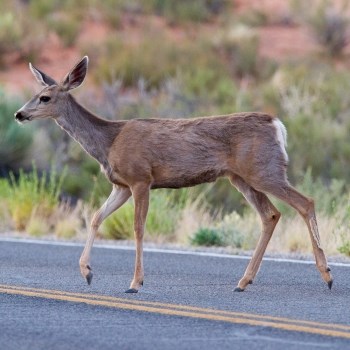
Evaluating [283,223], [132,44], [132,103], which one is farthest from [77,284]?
[132,44]

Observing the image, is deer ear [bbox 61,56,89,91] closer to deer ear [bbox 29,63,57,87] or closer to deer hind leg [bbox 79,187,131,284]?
deer ear [bbox 29,63,57,87]

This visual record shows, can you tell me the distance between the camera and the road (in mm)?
8172

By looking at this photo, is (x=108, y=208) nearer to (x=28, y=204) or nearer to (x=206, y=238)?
(x=206, y=238)

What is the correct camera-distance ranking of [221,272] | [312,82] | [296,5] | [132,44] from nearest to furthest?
[221,272] < [312,82] < [132,44] < [296,5]

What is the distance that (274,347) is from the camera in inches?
308

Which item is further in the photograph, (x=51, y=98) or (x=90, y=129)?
(x=51, y=98)

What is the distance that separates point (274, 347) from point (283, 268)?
5.64m

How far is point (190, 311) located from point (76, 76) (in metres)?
3.61

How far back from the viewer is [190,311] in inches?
375

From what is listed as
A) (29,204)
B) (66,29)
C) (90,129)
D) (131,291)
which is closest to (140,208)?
(131,291)

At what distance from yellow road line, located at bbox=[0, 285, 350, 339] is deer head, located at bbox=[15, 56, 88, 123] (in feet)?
6.05

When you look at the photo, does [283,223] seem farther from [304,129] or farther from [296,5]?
[296,5]

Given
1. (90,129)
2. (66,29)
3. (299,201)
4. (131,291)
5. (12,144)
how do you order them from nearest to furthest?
(131,291) → (299,201) → (90,129) → (12,144) → (66,29)

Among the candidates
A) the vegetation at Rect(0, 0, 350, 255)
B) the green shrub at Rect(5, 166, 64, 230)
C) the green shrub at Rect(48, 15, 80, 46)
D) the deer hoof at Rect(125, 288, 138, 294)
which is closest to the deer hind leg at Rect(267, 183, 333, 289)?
the deer hoof at Rect(125, 288, 138, 294)
